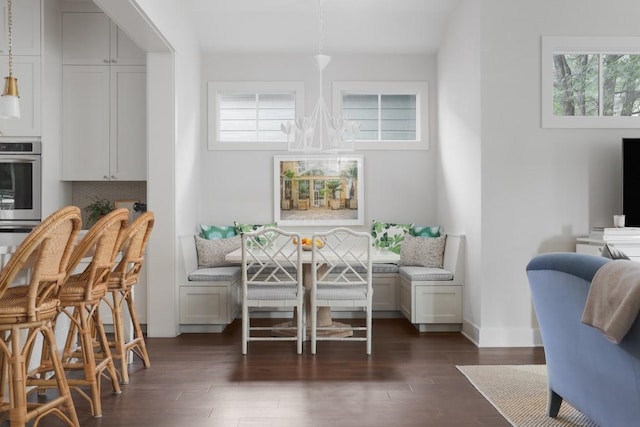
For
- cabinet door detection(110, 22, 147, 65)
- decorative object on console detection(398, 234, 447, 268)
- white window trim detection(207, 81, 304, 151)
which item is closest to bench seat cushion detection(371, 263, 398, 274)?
decorative object on console detection(398, 234, 447, 268)

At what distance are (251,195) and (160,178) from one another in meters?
1.41

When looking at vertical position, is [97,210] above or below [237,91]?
below

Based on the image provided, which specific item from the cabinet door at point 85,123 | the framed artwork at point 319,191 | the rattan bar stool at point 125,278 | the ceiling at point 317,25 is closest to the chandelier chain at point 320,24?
the ceiling at point 317,25

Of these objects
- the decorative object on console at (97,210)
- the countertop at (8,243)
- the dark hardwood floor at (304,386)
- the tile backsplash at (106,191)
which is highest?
the tile backsplash at (106,191)

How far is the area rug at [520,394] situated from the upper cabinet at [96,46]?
392 cm

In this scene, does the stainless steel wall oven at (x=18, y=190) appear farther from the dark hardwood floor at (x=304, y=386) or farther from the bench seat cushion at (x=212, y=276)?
the dark hardwood floor at (x=304, y=386)

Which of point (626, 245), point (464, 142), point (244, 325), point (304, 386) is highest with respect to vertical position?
point (464, 142)

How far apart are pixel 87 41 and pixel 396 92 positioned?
3.15 m

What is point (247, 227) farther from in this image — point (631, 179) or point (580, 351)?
point (580, 351)

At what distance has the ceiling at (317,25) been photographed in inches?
205

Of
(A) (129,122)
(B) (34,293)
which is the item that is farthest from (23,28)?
(B) (34,293)

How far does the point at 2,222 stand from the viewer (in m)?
4.58

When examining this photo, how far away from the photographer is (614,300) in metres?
1.87

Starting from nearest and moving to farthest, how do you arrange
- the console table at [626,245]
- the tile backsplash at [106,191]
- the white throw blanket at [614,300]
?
the white throw blanket at [614,300]
the console table at [626,245]
the tile backsplash at [106,191]
